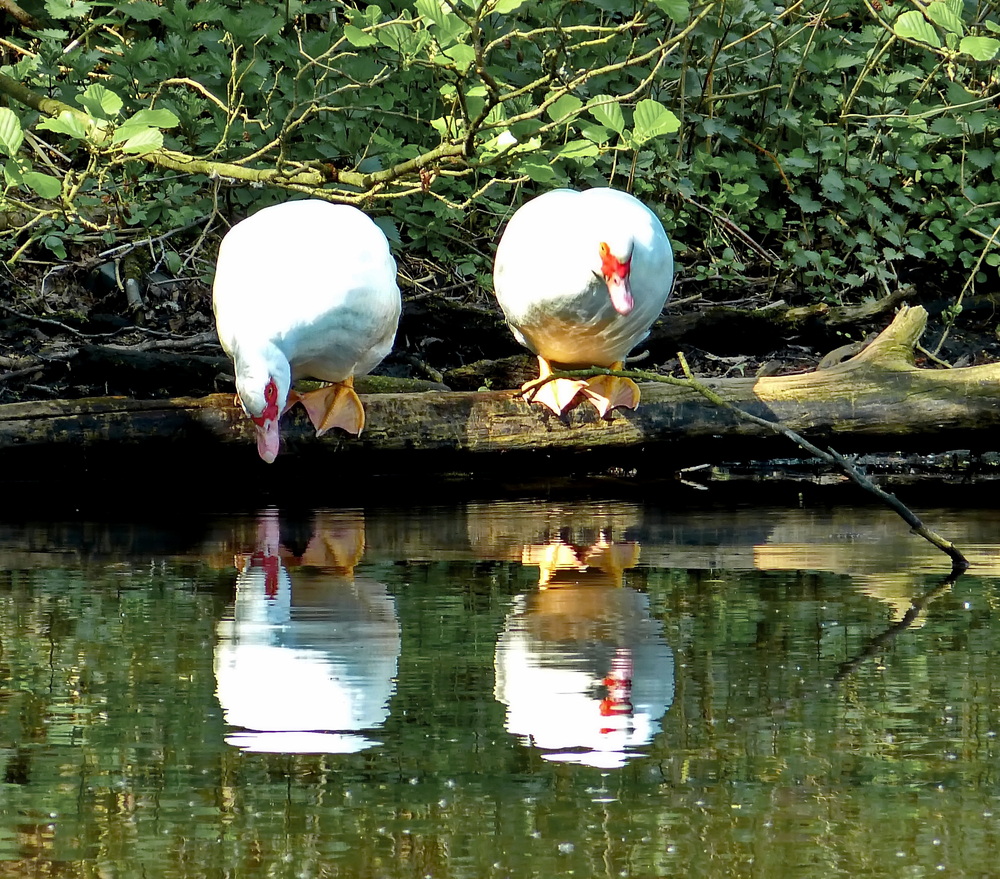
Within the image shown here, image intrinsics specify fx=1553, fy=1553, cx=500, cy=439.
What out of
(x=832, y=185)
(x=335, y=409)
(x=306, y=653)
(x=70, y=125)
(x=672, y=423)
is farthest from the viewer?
(x=832, y=185)


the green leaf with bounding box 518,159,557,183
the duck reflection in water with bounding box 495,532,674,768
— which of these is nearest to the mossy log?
the green leaf with bounding box 518,159,557,183

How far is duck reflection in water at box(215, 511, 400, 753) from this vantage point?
3.01 m

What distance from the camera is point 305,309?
558 cm

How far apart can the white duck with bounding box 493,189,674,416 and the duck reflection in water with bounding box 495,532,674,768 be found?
1.54 meters

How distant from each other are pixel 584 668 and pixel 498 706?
1.11 ft

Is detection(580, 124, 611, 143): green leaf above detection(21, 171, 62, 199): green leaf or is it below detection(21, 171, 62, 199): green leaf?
above

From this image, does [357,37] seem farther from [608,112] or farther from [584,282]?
[584,282]

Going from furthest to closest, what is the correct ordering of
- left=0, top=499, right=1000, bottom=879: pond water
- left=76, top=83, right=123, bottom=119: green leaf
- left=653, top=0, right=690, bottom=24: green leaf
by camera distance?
1. left=76, top=83, right=123, bottom=119: green leaf
2. left=653, top=0, right=690, bottom=24: green leaf
3. left=0, top=499, right=1000, bottom=879: pond water

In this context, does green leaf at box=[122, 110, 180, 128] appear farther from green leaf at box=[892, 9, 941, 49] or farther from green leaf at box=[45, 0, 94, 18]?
green leaf at box=[892, 9, 941, 49]

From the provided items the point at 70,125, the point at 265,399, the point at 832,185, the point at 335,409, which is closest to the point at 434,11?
the point at 70,125

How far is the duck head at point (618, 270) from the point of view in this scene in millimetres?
5723

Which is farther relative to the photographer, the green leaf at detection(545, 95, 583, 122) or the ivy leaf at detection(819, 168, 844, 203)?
the ivy leaf at detection(819, 168, 844, 203)

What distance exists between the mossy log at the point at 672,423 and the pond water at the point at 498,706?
0.97m

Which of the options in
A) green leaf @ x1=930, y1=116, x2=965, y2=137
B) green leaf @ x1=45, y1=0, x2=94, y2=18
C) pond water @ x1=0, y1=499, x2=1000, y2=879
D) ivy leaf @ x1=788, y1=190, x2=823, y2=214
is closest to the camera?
pond water @ x1=0, y1=499, x2=1000, y2=879
